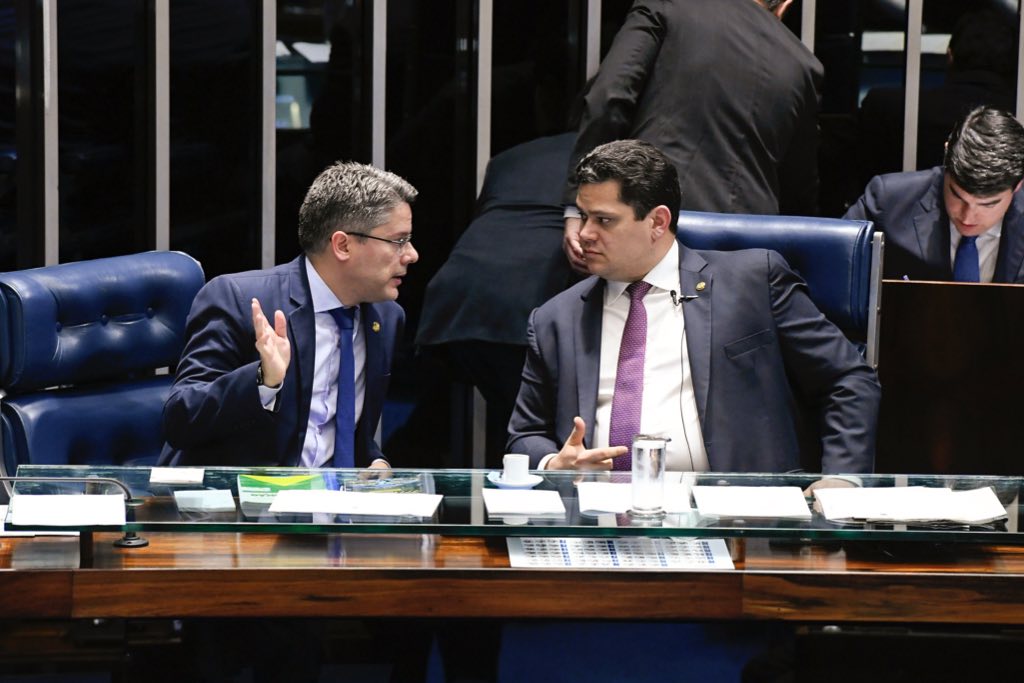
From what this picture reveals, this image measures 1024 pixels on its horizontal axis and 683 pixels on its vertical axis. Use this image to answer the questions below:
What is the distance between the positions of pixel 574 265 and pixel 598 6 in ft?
4.18

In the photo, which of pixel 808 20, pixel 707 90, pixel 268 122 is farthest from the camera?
pixel 808 20

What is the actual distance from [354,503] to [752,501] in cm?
60

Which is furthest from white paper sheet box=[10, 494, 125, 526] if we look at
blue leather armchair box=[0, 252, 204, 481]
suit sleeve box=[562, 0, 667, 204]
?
suit sleeve box=[562, 0, 667, 204]

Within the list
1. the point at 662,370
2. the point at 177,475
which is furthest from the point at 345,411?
the point at 177,475

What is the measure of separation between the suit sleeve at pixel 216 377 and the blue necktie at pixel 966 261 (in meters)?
1.90

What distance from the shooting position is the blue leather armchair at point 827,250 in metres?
3.29

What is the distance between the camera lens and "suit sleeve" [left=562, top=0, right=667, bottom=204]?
3.82 meters

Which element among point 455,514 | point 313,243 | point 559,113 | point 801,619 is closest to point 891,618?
point 801,619

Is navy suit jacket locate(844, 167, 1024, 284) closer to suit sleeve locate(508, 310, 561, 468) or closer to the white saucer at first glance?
suit sleeve locate(508, 310, 561, 468)

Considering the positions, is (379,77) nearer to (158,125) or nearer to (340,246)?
(158,125)

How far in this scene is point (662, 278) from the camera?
3.25 meters

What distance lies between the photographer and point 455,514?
7.00ft

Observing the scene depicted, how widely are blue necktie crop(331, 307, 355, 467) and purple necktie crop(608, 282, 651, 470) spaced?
22.6 inches

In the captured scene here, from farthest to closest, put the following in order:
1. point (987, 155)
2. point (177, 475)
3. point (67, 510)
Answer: point (987, 155), point (177, 475), point (67, 510)
